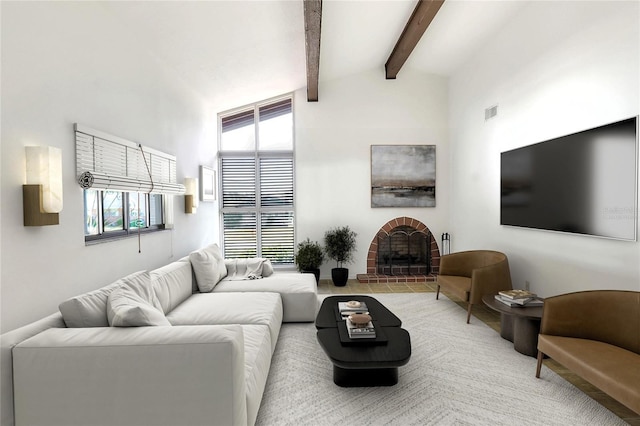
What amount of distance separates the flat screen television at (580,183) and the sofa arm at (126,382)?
10.3ft

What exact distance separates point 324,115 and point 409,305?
3.52 meters

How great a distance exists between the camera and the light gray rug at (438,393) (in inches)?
84.4

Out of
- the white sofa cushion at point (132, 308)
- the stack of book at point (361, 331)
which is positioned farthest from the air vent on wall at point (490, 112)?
the white sofa cushion at point (132, 308)

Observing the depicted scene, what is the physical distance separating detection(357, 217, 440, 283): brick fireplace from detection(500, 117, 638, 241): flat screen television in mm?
1969

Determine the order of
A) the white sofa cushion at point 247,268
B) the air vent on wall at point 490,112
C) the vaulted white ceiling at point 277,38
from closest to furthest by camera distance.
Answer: the vaulted white ceiling at point 277,38 < the white sofa cushion at point 247,268 < the air vent on wall at point 490,112

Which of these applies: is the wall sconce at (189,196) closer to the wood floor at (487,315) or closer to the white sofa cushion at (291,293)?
the white sofa cushion at (291,293)

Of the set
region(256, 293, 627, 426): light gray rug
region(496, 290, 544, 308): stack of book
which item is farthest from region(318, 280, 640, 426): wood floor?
region(496, 290, 544, 308): stack of book

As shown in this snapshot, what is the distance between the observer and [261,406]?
228 cm

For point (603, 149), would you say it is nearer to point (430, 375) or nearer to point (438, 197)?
point (430, 375)

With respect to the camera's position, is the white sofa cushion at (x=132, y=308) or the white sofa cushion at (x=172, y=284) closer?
the white sofa cushion at (x=132, y=308)

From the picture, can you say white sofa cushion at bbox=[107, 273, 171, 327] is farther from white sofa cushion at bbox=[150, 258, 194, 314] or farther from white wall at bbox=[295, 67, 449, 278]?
white wall at bbox=[295, 67, 449, 278]

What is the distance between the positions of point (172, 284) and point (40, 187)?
1.41 metres

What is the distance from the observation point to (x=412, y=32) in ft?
14.4

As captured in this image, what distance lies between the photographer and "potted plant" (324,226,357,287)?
18.7ft
